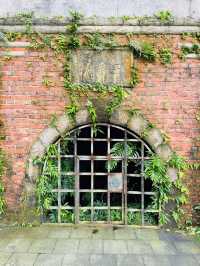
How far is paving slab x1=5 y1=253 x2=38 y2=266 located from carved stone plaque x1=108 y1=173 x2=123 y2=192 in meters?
1.79

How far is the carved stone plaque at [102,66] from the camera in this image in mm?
A: 5809

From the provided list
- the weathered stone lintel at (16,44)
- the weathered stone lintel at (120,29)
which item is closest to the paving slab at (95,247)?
the weathered stone lintel at (16,44)

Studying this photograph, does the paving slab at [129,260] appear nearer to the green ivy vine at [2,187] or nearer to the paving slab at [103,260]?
the paving slab at [103,260]

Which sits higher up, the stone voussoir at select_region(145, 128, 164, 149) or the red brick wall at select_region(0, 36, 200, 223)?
the red brick wall at select_region(0, 36, 200, 223)

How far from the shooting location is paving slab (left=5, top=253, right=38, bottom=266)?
4.60 m

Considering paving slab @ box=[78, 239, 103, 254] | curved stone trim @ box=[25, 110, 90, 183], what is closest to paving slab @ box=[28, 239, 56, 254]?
paving slab @ box=[78, 239, 103, 254]

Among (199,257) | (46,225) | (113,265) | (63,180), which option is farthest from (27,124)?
(199,257)

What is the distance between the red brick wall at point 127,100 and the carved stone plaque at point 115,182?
108cm

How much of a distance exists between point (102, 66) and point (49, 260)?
10.3 ft

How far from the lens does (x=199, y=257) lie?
4.83m

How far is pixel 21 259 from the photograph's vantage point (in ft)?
15.5

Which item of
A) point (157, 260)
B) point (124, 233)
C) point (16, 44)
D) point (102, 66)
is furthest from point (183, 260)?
point (16, 44)

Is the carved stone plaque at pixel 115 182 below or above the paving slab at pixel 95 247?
above

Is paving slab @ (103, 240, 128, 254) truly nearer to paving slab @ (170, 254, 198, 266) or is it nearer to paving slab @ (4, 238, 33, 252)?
paving slab @ (170, 254, 198, 266)
